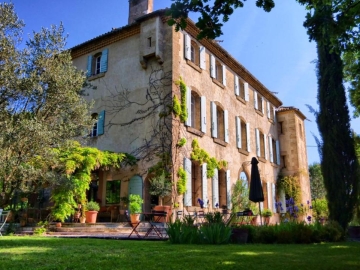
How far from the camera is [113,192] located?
48.1 ft

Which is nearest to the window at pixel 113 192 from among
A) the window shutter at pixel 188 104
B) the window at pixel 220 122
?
the window shutter at pixel 188 104

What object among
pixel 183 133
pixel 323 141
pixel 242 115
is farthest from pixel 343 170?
pixel 242 115

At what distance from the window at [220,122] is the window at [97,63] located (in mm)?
5446

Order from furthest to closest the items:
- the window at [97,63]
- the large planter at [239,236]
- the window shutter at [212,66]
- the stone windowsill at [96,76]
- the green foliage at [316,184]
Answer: the green foliage at [316,184] < the window shutter at [212,66] < the window at [97,63] < the stone windowsill at [96,76] < the large planter at [239,236]

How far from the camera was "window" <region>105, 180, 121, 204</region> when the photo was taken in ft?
47.8

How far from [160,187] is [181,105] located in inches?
144

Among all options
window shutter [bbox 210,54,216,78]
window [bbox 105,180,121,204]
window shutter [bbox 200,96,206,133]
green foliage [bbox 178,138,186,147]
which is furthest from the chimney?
window [bbox 105,180,121,204]

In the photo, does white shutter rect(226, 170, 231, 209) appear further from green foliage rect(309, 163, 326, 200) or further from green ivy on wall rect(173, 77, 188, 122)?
green foliage rect(309, 163, 326, 200)

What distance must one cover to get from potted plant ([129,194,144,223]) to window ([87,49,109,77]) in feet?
21.6

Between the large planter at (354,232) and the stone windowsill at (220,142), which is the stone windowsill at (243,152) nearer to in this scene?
the stone windowsill at (220,142)

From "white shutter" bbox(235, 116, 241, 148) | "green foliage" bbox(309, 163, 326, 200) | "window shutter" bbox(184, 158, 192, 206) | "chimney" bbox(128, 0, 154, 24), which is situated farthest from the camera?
"green foliage" bbox(309, 163, 326, 200)

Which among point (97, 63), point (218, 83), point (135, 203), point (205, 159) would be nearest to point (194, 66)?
point (218, 83)

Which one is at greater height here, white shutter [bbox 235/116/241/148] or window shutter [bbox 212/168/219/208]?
white shutter [bbox 235/116/241/148]

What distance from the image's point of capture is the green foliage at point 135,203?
40.8 feet
